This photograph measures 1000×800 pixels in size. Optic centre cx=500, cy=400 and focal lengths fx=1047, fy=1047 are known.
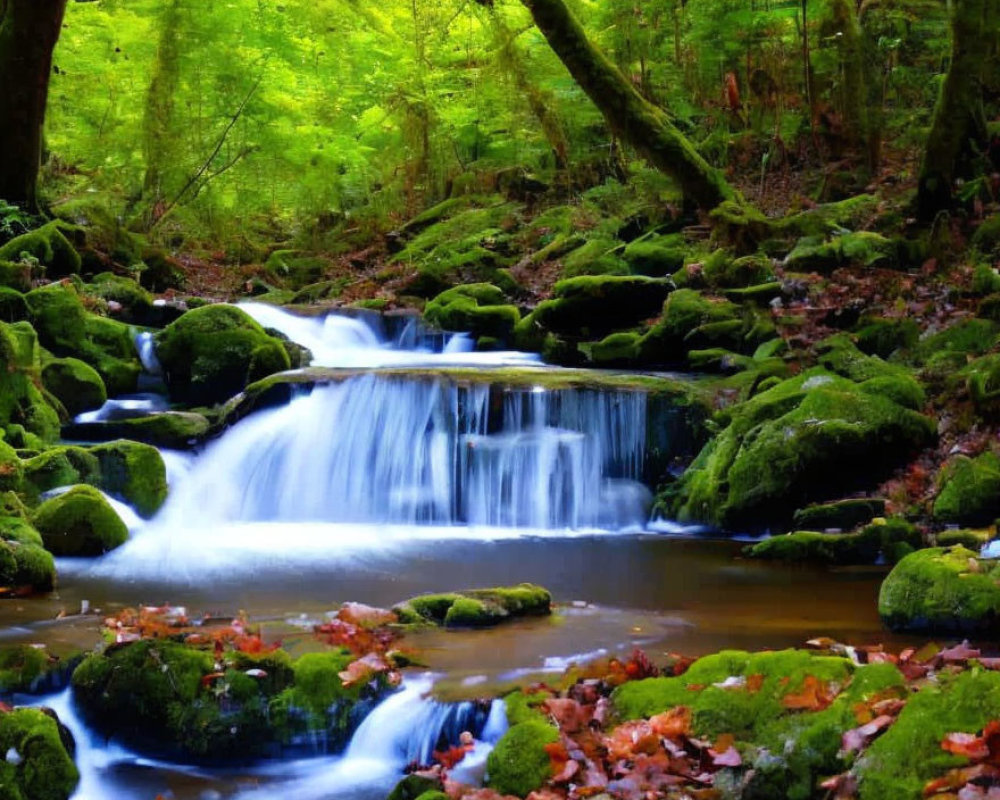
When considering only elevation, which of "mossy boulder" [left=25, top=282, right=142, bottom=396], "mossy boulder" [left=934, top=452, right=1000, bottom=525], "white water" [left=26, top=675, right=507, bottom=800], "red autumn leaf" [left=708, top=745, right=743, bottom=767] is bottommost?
"white water" [left=26, top=675, right=507, bottom=800]

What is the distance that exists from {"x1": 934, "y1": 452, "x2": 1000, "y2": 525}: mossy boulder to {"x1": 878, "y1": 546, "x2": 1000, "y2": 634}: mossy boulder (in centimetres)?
173

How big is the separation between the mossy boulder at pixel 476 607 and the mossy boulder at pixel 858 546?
2396 mm

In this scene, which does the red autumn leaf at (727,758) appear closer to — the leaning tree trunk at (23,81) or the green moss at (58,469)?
the green moss at (58,469)

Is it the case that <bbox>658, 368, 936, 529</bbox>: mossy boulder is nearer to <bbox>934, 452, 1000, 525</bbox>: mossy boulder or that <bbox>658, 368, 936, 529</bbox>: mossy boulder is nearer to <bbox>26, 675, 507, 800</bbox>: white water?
<bbox>934, 452, 1000, 525</bbox>: mossy boulder

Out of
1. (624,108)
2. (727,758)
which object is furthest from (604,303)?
(727,758)

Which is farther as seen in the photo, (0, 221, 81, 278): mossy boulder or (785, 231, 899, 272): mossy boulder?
(0, 221, 81, 278): mossy boulder

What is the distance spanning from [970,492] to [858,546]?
36.9 inches

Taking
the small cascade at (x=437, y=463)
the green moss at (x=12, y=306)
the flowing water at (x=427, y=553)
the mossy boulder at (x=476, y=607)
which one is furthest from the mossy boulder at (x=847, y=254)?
the green moss at (x=12, y=306)

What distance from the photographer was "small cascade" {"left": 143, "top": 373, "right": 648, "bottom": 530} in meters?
9.82

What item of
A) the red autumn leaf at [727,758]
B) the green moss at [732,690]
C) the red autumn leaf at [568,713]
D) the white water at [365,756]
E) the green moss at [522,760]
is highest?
the green moss at [732,690]

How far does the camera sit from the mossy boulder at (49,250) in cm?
1398

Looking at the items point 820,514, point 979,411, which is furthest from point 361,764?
point 979,411

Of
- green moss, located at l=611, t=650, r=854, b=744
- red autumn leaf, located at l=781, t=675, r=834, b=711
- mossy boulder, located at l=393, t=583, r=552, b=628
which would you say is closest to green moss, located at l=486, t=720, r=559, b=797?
green moss, located at l=611, t=650, r=854, b=744

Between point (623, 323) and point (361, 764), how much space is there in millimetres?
9457
